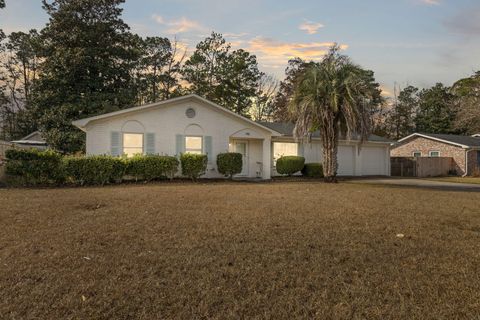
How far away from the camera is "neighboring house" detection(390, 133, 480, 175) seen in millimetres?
29984

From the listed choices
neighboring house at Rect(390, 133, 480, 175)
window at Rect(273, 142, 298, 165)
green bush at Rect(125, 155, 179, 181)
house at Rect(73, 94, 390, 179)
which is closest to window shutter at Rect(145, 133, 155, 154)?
house at Rect(73, 94, 390, 179)

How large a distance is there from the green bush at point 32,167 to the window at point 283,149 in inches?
500

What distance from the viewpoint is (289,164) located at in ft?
70.9

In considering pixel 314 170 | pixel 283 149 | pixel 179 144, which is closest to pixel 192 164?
pixel 179 144

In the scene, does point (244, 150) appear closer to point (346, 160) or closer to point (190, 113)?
point (190, 113)

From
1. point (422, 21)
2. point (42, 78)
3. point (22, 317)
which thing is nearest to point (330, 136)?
point (422, 21)

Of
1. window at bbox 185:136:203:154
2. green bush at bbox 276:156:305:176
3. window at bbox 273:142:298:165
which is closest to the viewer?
window at bbox 185:136:203:154

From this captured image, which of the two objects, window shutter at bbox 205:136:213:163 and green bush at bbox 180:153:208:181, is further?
window shutter at bbox 205:136:213:163

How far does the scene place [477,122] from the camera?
3556cm

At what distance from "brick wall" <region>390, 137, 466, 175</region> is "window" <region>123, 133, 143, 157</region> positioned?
86.4 ft

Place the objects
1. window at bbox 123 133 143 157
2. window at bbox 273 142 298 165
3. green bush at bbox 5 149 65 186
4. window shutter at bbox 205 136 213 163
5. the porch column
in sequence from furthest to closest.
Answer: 1. window at bbox 273 142 298 165
2. the porch column
3. window shutter at bbox 205 136 213 163
4. window at bbox 123 133 143 157
5. green bush at bbox 5 149 65 186

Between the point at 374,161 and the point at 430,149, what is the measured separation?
8437 millimetres

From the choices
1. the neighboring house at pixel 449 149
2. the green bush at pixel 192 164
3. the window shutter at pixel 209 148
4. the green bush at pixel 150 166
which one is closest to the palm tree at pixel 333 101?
the window shutter at pixel 209 148

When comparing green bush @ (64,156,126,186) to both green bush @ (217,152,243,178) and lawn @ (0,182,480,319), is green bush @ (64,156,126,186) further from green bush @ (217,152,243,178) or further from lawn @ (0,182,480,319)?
lawn @ (0,182,480,319)
